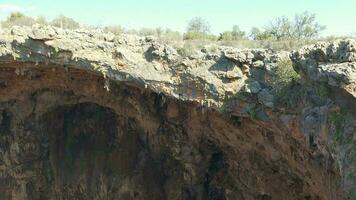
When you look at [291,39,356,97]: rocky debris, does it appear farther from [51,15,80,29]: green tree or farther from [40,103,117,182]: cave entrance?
[40,103,117,182]: cave entrance

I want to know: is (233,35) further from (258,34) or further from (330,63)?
(330,63)

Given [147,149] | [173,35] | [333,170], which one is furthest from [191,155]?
[333,170]

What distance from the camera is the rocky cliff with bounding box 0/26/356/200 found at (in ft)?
31.0

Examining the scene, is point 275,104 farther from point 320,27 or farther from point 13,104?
point 13,104

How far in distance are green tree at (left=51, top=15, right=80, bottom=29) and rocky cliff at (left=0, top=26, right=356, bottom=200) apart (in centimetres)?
116

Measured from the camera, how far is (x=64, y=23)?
13398 millimetres

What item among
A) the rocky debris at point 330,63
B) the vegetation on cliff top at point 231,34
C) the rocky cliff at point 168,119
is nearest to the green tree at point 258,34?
the vegetation on cliff top at point 231,34

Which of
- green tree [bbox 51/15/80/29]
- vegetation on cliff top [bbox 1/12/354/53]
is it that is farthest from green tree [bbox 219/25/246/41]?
green tree [bbox 51/15/80/29]

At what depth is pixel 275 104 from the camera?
A: 414 inches

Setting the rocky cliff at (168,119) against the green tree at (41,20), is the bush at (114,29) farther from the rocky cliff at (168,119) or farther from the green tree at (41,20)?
the green tree at (41,20)

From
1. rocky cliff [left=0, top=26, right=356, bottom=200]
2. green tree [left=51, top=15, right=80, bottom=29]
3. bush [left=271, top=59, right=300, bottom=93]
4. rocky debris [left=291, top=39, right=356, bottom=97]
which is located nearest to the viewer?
rocky debris [left=291, top=39, right=356, bottom=97]

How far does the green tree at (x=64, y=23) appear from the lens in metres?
13.2

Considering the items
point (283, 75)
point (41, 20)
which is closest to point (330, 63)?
point (283, 75)

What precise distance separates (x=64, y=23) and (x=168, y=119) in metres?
4.11
